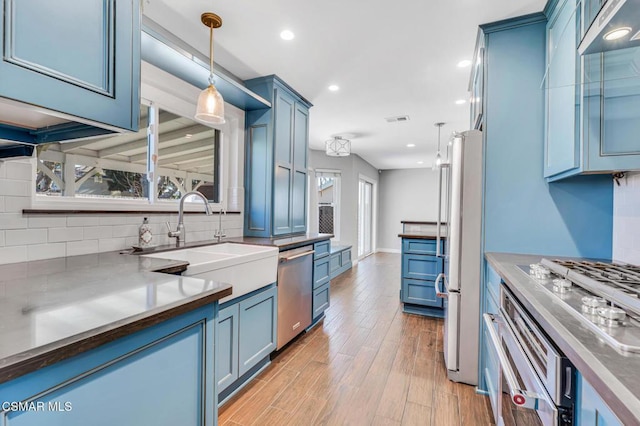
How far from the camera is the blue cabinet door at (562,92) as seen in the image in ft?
4.72

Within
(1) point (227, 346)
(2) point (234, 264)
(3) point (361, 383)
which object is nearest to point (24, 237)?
(2) point (234, 264)

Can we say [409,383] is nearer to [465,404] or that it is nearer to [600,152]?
[465,404]

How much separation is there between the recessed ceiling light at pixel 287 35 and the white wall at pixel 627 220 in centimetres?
226

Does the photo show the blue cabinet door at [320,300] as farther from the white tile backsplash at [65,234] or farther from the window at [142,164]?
the white tile backsplash at [65,234]

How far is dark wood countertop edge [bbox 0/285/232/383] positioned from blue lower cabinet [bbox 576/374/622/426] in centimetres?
100

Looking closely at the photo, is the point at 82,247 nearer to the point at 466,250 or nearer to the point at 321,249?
the point at 321,249

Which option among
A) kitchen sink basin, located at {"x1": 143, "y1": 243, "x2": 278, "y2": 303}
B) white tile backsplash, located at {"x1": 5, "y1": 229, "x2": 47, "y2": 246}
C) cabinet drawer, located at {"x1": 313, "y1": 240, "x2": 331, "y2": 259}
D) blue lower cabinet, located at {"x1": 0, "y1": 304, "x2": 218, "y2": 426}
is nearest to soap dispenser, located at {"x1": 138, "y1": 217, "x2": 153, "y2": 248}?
kitchen sink basin, located at {"x1": 143, "y1": 243, "x2": 278, "y2": 303}

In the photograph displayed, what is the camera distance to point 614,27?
942 millimetres

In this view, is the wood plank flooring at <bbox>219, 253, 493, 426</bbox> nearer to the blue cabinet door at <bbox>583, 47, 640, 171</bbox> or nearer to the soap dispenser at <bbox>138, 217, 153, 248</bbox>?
the soap dispenser at <bbox>138, 217, 153, 248</bbox>

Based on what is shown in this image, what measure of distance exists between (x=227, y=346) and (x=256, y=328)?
293 mm

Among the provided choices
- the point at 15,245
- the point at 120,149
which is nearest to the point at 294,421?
the point at 15,245

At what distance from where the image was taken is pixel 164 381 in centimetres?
86

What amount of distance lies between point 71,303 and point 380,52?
2.54m

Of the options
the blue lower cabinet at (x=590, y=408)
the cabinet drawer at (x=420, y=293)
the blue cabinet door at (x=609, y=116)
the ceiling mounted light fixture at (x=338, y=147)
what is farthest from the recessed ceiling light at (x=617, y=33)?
the ceiling mounted light fixture at (x=338, y=147)
